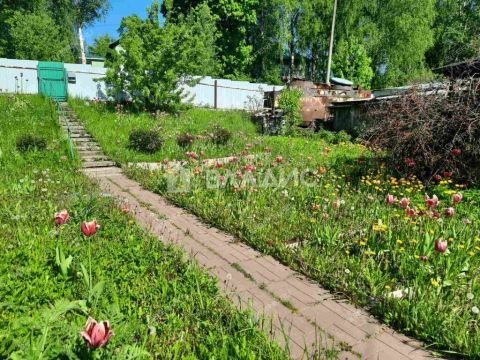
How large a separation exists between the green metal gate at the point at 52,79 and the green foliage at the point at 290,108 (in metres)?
11.1

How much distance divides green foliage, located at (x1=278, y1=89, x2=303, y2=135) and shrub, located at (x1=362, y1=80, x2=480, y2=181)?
31.4 ft

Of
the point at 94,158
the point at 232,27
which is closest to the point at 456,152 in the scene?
the point at 94,158

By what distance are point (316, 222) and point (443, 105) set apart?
4148 millimetres

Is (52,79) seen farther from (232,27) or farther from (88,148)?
(232,27)

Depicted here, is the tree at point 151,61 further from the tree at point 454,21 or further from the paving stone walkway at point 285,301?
the tree at point 454,21

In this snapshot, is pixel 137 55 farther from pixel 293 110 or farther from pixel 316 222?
pixel 316 222

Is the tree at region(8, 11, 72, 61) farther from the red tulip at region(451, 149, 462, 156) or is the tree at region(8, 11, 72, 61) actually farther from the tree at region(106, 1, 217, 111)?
the red tulip at region(451, 149, 462, 156)

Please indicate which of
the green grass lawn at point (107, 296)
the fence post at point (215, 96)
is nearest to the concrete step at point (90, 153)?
the green grass lawn at point (107, 296)

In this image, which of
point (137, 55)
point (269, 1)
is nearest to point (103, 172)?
point (137, 55)

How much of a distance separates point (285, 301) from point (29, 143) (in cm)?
854

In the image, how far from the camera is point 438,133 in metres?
6.57

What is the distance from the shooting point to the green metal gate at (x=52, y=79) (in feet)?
54.6

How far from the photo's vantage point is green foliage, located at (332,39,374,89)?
27.6m

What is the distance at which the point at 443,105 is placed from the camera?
263 inches
